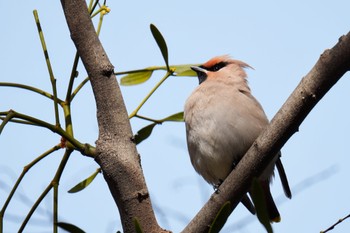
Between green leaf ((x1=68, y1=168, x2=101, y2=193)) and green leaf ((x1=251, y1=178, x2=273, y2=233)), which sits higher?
green leaf ((x1=68, y1=168, x2=101, y2=193))

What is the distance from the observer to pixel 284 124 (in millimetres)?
1814

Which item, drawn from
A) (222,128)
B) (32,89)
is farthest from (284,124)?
(222,128)

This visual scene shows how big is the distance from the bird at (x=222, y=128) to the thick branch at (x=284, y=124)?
139 centimetres

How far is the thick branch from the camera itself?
1.70 meters

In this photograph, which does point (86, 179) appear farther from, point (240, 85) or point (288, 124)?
point (240, 85)

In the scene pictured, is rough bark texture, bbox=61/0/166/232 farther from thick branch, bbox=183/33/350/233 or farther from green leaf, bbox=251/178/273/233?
green leaf, bbox=251/178/273/233

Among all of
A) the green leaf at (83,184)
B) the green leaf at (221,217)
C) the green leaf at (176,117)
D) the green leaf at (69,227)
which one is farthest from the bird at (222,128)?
the green leaf at (69,227)

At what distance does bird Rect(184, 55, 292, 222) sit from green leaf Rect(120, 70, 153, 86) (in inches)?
16.4

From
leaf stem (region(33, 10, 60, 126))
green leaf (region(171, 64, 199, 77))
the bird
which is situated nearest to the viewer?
A: leaf stem (region(33, 10, 60, 126))

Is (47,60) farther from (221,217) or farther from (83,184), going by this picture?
(221,217)

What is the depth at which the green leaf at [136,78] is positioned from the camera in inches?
113


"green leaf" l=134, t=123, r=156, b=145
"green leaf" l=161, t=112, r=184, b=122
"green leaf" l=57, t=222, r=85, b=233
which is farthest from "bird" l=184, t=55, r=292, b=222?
"green leaf" l=57, t=222, r=85, b=233

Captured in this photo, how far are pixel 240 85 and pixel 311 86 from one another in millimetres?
2422

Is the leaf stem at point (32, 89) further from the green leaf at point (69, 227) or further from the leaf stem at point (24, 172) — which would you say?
the green leaf at point (69, 227)
